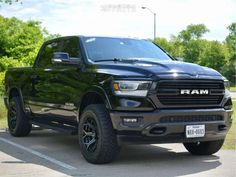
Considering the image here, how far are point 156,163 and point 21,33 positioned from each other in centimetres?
2822

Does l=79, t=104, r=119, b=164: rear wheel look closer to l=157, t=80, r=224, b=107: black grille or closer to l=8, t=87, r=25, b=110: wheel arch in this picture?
l=157, t=80, r=224, b=107: black grille

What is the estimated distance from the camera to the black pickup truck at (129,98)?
661cm

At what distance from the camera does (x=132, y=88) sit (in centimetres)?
663

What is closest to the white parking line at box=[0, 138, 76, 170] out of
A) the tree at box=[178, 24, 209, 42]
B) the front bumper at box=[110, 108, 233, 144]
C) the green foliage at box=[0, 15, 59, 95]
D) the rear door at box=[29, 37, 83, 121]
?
the rear door at box=[29, 37, 83, 121]

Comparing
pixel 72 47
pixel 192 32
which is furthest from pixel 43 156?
pixel 192 32

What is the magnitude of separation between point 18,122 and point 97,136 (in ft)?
10.8

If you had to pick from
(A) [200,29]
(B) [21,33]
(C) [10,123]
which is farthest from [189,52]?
(C) [10,123]

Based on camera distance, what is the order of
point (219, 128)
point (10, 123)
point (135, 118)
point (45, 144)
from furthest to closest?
1. point (10, 123)
2. point (45, 144)
3. point (219, 128)
4. point (135, 118)

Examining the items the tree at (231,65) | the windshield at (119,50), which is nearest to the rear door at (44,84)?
the windshield at (119,50)

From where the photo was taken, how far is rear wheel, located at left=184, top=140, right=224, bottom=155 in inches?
307

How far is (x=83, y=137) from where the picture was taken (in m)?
7.27

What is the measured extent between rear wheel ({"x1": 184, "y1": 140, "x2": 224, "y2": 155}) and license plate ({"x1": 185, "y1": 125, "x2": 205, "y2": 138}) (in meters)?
0.95

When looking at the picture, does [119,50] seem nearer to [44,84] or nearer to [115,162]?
[44,84]

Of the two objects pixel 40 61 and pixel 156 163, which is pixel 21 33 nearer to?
pixel 40 61
